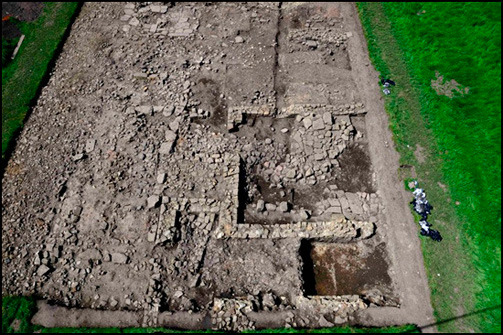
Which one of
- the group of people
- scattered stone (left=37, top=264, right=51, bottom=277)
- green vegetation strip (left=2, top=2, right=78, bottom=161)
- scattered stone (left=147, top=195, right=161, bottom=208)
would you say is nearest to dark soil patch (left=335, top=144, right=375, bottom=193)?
the group of people

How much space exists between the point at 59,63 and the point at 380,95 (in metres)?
12.3

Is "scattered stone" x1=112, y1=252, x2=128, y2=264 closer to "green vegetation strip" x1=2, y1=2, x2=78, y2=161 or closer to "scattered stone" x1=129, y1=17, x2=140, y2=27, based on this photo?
"green vegetation strip" x1=2, y1=2, x2=78, y2=161

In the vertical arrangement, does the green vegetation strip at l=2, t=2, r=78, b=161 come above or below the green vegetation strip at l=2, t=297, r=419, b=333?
above

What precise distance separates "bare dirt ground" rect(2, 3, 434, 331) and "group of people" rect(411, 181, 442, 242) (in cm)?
34

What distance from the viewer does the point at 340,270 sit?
351 inches

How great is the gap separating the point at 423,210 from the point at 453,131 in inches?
128

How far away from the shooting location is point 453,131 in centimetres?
1083

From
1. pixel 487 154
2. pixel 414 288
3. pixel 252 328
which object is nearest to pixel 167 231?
pixel 252 328

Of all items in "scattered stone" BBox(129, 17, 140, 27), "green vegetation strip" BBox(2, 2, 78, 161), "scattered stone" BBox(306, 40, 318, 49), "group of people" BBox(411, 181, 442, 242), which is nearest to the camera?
"group of people" BBox(411, 181, 442, 242)

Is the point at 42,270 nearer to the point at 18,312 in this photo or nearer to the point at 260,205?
the point at 18,312

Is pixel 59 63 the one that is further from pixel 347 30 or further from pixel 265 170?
pixel 347 30

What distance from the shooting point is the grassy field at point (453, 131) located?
27.9 ft

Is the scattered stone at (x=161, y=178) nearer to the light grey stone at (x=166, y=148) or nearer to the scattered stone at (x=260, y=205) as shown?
the light grey stone at (x=166, y=148)

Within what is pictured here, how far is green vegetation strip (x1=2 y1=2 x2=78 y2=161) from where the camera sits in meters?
11.5
